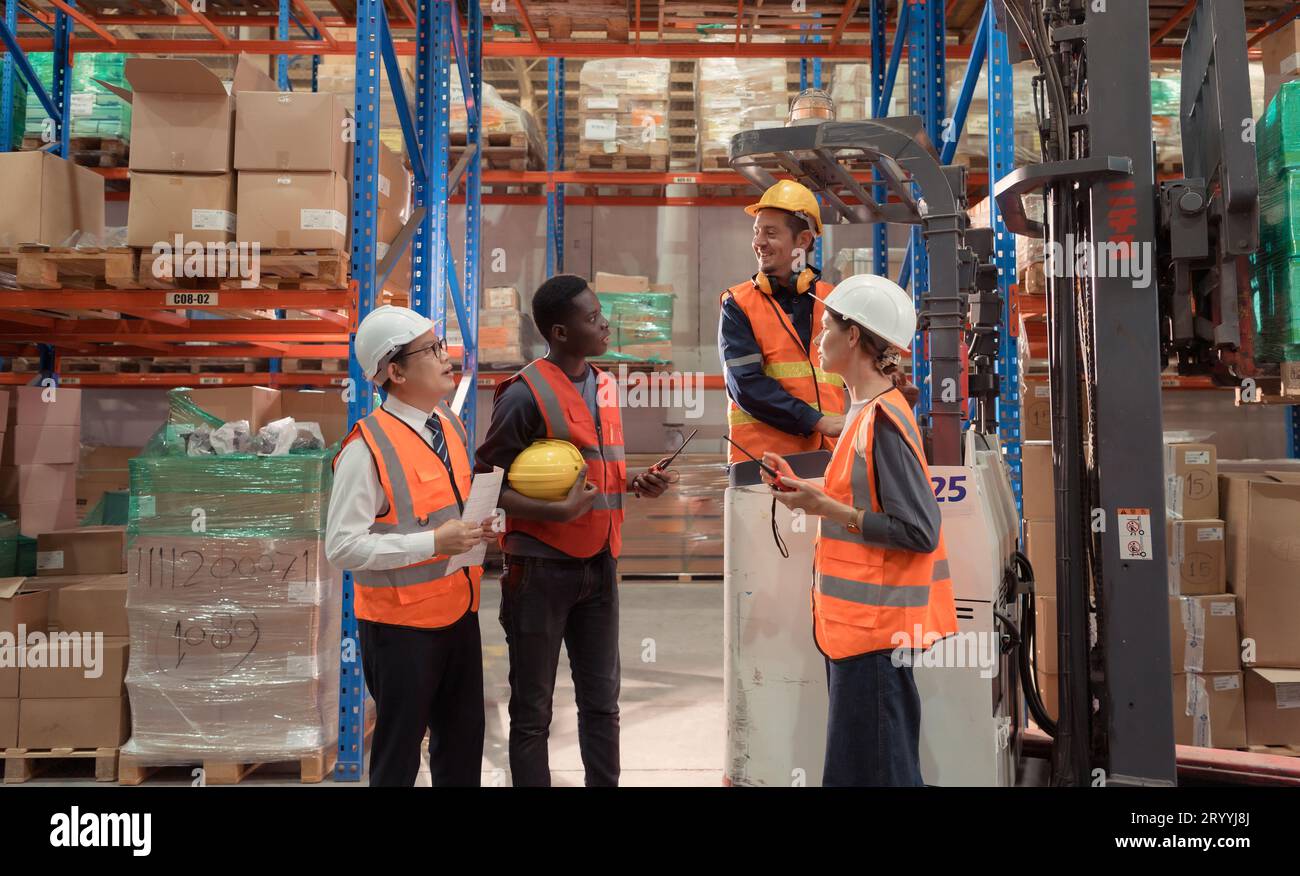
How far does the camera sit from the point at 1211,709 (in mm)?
4805

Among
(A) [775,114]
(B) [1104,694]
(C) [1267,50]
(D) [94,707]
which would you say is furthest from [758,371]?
(A) [775,114]

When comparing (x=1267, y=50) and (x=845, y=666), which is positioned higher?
(x=1267, y=50)

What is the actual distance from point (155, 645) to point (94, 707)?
1.56ft

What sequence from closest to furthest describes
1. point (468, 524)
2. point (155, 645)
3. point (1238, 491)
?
point (468, 524) → point (155, 645) → point (1238, 491)

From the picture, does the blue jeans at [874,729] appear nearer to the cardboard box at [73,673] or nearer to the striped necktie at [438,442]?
the striped necktie at [438,442]

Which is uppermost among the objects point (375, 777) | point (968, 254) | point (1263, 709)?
point (968, 254)

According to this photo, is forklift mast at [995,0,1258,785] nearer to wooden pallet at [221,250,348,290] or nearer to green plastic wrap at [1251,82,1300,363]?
green plastic wrap at [1251,82,1300,363]

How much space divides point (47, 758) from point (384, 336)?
3.45 metres

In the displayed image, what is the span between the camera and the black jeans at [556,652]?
3002 millimetres

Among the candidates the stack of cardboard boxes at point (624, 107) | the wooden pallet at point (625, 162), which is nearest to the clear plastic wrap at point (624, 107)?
the stack of cardboard boxes at point (624, 107)

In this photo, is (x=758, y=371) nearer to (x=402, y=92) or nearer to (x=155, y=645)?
(x=402, y=92)

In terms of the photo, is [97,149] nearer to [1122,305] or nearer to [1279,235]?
[1122,305]

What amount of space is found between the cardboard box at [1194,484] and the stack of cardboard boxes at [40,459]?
22.6 ft

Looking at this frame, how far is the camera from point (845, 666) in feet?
8.11
